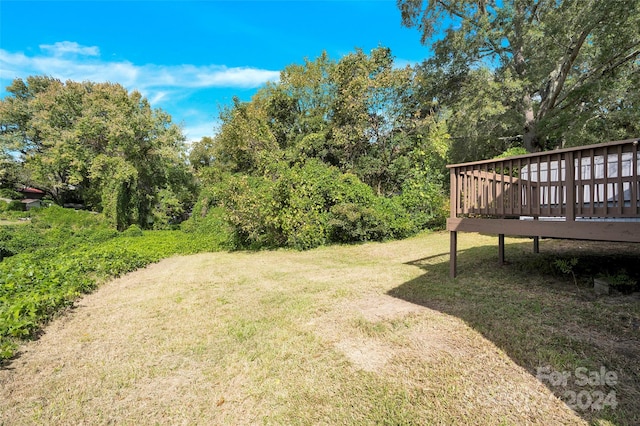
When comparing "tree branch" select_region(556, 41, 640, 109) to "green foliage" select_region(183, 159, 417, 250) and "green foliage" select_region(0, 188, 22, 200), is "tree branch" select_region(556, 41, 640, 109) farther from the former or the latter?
"green foliage" select_region(0, 188, 22, 200)

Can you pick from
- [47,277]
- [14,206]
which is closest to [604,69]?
[47,277]

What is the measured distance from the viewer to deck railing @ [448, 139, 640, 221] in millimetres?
2758

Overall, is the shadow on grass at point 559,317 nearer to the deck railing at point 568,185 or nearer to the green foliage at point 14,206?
the deck railing at point 568,185

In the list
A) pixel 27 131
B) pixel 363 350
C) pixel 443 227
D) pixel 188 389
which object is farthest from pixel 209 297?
pixel 27 131

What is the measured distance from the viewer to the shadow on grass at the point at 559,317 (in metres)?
1.89

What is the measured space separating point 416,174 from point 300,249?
493 centimetres

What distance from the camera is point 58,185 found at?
2241 cm

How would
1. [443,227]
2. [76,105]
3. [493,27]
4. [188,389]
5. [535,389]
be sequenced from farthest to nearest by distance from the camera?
[76,105]
[493,27]
[443,227]
[188,389]
[535,389]

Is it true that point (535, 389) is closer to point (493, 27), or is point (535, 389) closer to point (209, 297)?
point (209, 297)

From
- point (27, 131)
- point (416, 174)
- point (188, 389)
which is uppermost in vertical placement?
point (27, 131)

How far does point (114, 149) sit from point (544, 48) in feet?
Result: 65.5

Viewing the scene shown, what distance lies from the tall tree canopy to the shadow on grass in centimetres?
1682

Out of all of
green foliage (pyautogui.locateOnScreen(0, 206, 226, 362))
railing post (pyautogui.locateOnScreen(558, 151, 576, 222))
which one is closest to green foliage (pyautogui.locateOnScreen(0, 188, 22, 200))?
green foliage (pyautogui.locateOnScreen(0, 206, 226, 362))

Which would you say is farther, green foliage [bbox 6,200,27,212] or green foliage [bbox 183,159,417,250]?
green foliage [bbox 6,200,27,212]
